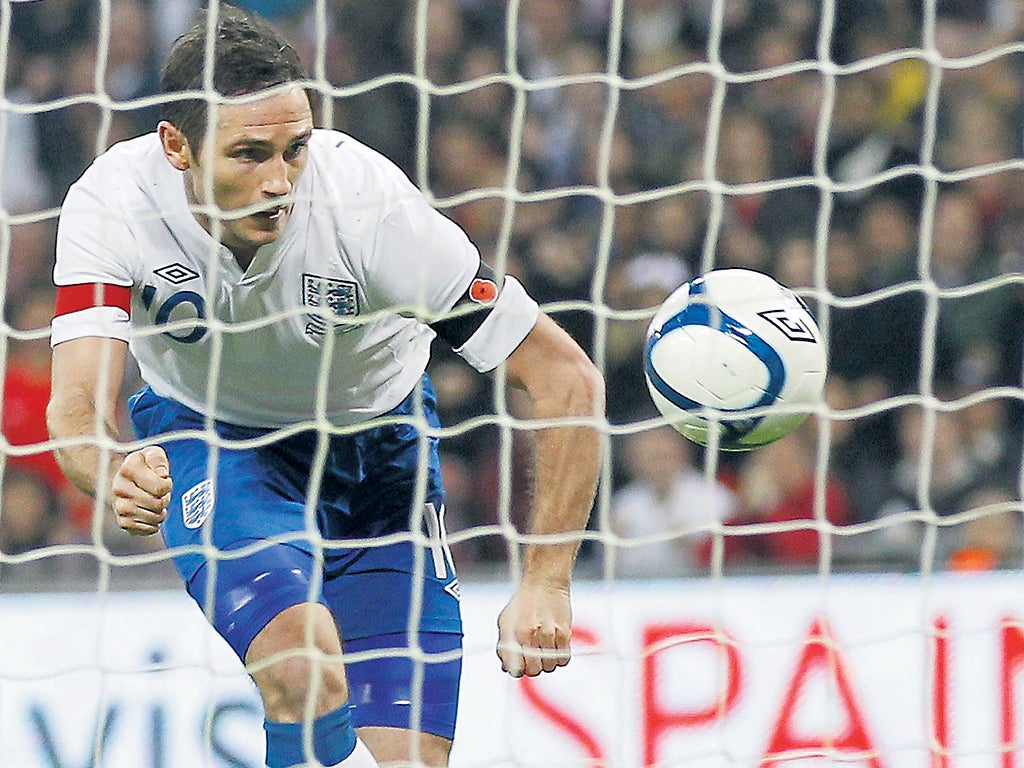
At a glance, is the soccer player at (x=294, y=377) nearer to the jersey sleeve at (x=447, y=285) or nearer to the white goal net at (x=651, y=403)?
the jersey sleeve at (x=447, y=285)

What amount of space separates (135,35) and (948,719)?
12.1 ft

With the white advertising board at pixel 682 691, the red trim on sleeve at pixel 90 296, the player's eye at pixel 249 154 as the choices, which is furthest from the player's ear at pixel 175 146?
Answer: the white advertising board at pixel 682 691

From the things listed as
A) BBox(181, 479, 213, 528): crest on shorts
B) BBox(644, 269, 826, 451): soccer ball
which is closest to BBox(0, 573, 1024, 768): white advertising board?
BBox(181, 479, 213, 528): crest on shorts

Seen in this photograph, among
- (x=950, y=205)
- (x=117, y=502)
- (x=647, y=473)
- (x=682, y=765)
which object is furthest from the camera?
(x=950, y=205)

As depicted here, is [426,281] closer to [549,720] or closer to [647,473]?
[549,720]

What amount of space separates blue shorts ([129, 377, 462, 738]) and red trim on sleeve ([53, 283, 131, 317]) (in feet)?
0.78

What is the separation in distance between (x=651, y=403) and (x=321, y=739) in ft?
9.26

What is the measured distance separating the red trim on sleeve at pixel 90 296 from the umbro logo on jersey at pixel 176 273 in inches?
2.9

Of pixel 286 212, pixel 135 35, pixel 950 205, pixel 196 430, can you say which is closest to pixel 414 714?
pixel 196 430

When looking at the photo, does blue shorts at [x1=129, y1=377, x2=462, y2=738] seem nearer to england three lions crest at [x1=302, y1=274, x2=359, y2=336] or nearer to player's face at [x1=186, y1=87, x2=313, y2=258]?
england three lions crest at [x1=302, y1=274, x2=359, y2=336]

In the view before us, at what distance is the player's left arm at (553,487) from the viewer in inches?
106

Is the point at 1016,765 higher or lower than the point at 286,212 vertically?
lower

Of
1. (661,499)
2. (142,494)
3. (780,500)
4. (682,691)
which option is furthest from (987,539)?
(142,494)

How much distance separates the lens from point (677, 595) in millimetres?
4234
